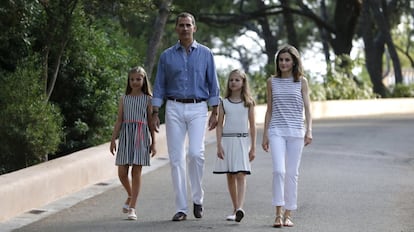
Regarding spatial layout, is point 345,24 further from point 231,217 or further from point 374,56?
point 231,217

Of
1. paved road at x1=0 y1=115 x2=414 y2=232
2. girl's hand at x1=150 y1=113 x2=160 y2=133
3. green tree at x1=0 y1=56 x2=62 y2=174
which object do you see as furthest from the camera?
green tree at x1=0 y1=56 x2=62 y2=174

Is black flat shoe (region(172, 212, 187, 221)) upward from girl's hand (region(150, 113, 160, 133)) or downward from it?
downward

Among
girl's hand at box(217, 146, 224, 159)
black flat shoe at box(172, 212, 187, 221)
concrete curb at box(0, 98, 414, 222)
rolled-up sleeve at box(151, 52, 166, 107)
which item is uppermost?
rolled-up sleeve at box(151, 52, 166, 107)

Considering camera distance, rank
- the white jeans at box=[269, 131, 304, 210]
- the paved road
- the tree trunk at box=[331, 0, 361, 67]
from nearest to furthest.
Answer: the white jeans at box=[269, 131, 304, 210] < the paved road < the tree trunk at box=[331, 0, 361, 67]

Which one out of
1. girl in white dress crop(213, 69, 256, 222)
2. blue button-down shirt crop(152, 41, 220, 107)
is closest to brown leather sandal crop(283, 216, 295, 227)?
girl in white dress crop(213, 69, 256, 222)

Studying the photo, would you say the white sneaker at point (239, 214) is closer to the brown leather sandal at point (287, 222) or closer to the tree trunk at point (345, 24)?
the brown leather sandal at point (287, 222)

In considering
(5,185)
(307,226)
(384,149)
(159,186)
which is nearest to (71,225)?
(5,185)

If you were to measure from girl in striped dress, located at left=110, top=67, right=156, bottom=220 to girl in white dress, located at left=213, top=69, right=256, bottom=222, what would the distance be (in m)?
0.76

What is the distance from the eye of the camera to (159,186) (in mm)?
12664

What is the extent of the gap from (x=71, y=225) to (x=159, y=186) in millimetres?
3254

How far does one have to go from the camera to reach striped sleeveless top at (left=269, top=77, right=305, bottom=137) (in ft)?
30.3

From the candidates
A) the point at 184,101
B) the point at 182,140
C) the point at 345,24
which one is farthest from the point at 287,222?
the point at 345,24

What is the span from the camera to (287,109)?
30.4ft

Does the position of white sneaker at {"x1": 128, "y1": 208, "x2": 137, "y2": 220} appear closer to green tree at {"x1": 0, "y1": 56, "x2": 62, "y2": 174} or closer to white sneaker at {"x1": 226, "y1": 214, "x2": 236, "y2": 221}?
white sneaker at {"x1": 226, "y1": 214, "x2": 236, "y2": 221}
